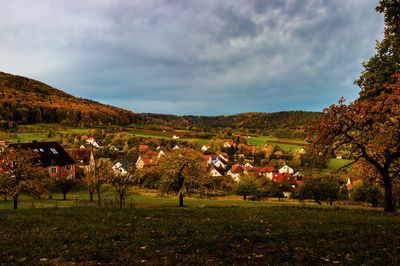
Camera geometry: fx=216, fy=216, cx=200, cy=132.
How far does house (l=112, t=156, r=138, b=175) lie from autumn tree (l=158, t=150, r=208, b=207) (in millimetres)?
5618

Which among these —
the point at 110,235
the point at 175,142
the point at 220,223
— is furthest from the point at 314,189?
the point at 175,142

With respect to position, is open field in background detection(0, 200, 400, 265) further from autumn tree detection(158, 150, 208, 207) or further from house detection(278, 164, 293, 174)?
house detection(278, 164, 293, 174)

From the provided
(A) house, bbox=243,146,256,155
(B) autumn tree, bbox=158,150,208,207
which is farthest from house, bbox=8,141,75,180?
(A) house, bbox=243,146,256,155

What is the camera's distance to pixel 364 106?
17.6 m

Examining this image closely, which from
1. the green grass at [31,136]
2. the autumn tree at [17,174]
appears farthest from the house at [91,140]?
the autumn tree at [17,174]

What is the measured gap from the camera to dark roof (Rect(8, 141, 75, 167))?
61.8 m

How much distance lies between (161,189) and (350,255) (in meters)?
27.9

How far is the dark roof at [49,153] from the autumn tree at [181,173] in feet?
154

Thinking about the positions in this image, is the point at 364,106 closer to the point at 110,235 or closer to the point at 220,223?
the point at 220,223

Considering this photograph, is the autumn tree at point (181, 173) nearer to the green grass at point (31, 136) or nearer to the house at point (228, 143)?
the green grass at point (31, 136)

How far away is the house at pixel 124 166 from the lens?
34081mm

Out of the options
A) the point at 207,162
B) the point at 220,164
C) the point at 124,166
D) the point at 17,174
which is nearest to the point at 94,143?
the point at 207,162

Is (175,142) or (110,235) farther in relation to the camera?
(175,142)

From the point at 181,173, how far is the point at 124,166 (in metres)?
18.8
